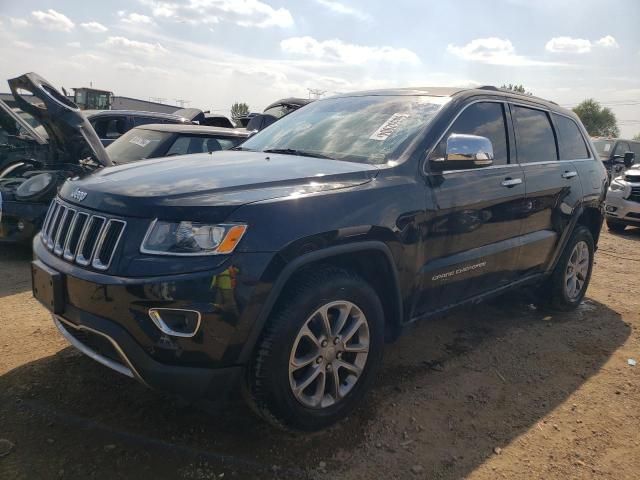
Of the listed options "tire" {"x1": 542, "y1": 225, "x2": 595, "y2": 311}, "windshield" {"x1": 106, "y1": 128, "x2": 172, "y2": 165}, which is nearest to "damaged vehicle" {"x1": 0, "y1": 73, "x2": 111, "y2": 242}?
"windshield" {"x1": 106, "y1": 128, "x2": 172, "y2": 165}

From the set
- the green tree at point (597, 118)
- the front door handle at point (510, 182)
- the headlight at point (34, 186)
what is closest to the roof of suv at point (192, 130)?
the headlight at point (34, 186)

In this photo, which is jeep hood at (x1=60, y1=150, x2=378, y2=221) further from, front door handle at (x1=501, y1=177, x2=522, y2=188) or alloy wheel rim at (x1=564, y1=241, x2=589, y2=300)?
alloy wheel rim at (x1=564, y1=241, x2=589, y2=300)

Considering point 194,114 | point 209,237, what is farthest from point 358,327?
point 194,114

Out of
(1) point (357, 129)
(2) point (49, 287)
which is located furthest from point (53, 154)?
(1) point (357, 129)

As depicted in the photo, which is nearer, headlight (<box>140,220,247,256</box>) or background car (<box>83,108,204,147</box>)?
headlight (<box>140,220,247,256</box>)

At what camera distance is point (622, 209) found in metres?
9.62

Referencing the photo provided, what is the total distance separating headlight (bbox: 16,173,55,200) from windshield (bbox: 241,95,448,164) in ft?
10.0

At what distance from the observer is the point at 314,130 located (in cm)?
363

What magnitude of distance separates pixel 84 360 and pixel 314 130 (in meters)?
2.17

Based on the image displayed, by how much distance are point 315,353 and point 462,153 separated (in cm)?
149

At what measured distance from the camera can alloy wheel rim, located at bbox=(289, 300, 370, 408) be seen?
254cm

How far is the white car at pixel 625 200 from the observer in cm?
950

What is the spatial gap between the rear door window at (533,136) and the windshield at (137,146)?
162 inches

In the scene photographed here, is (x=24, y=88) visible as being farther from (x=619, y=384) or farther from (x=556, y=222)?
(x=619, y=384)
